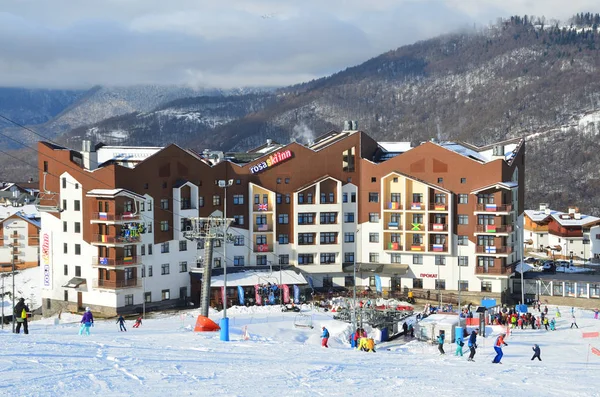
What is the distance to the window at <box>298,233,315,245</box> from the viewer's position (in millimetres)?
71812

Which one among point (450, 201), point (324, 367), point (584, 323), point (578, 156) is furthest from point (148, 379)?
point (578, 156)

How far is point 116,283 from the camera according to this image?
6156 cm

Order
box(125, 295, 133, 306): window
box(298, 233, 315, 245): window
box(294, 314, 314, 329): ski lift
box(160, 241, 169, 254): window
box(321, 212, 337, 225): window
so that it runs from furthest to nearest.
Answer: box(321, 212, 337, 225): window
box(298, 233, 315, 245): window
box(160, 241, 169, 254): window
box(125, 295, 133, 306): window
box(294, 314, 314, 329): ski lift

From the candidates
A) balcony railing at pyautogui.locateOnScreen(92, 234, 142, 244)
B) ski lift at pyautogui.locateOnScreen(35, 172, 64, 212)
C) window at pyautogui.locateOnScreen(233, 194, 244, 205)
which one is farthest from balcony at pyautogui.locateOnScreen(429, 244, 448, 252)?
ski lift at pyautogui.locateOnScreen(35, 172, 64, 212)

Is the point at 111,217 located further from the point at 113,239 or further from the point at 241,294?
the point at 241,294

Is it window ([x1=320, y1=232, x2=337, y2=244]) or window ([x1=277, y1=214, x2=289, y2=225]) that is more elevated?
window ([x1=277, y1=214, x2=289, y2=225])

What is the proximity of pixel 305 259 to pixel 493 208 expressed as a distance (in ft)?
57.0

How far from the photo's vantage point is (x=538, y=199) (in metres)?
173

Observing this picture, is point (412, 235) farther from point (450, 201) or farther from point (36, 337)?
point (36, 337)

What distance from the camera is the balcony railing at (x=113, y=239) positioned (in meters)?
61.4

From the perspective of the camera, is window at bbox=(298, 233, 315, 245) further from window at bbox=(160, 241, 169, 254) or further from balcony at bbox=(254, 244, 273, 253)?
window at bbox=(160, 241, 169, 254)

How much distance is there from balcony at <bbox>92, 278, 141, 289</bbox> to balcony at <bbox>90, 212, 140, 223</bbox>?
4.77 m

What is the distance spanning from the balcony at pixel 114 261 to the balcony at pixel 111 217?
9.81 ft

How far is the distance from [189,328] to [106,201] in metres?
21.0
